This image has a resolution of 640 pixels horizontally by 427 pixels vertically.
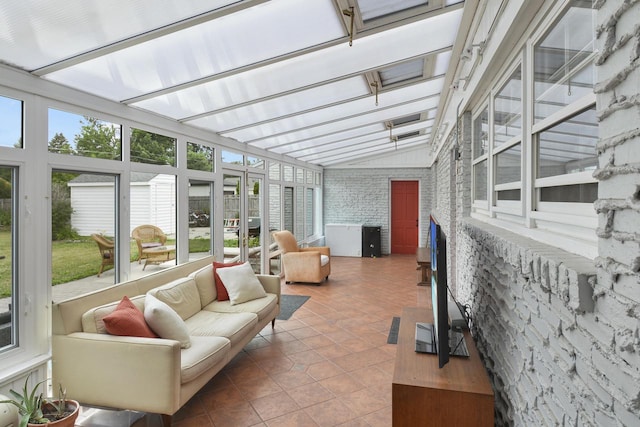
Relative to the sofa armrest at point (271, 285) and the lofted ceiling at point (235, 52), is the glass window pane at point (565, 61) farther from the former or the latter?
the sofa armrest at point (271, 285)

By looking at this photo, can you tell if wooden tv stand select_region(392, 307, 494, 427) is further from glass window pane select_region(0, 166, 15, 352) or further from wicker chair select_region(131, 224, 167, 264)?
wicker chair select_region(131, 224, 167, 264)

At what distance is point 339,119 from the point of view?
5062 mm

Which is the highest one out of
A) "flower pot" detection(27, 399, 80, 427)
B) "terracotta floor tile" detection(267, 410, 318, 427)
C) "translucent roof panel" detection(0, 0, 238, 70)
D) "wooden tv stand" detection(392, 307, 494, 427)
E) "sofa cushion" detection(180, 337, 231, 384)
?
"translucent roof panel" detection(0, 0, 238, 70)

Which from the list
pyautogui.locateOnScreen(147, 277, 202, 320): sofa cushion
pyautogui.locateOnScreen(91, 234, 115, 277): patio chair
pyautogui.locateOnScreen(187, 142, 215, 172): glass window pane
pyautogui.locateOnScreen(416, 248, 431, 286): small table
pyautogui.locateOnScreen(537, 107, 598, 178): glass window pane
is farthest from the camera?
pyautogui.locateOnScreen(416, 248, 431, 286): small table

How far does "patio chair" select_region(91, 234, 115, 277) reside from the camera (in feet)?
10.7

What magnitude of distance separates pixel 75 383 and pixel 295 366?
1.73 metres

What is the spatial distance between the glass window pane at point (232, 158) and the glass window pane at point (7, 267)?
2.81 metres

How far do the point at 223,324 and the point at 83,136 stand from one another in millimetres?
1962

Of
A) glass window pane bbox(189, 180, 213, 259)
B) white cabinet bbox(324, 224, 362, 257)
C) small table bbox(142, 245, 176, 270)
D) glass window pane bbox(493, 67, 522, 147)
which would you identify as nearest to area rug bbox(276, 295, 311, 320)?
glass window pane bbox(189, 180, 213, 259)

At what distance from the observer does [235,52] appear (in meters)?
2.58

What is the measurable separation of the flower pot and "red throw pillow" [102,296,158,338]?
46 centimetres

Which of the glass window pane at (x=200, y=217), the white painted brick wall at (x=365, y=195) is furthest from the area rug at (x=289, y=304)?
the white painted brick wall at (x=365, y=195)

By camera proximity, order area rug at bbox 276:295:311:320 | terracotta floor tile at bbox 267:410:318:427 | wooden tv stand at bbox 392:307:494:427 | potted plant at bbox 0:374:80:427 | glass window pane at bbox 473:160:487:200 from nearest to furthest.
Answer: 1. wooden tv stand at bbox 392:307:494:427
2. potted plant at bbox 0:374:80:427
3. terracotta floor tile at bbox 267:410:318:427
4. glass window pane at bbox 473:160:487:200
5. area rug at bbox 276:295:311:320

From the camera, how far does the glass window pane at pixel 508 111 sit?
6.56 ft
